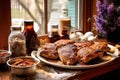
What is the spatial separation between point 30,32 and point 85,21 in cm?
59

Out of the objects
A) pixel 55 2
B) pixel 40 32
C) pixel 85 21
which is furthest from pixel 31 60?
pixel 85 21

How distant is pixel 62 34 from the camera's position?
142 cm

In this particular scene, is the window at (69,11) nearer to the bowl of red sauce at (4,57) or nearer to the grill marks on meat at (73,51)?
the grill marks on meat at (73,51)

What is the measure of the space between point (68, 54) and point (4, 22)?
0.44 meters

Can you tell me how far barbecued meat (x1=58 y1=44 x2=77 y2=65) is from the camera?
104cm

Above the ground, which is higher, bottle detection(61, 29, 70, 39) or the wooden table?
bottle detection(61, 29, 70, 39)

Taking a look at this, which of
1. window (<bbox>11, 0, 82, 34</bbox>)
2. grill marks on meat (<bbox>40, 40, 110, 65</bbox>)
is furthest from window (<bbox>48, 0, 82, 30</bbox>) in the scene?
grill marks on meat (<bbox>40, 40, 110, 65</bbox>)

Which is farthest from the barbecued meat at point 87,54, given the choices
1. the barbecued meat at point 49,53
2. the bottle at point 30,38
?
the bottle at point 30,38

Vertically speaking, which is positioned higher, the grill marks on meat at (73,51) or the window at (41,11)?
the window at (41,11)

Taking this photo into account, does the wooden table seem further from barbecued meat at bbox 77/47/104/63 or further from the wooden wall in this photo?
the wooden wall

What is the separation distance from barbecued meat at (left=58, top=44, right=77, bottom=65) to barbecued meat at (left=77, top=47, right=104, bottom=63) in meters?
0.03

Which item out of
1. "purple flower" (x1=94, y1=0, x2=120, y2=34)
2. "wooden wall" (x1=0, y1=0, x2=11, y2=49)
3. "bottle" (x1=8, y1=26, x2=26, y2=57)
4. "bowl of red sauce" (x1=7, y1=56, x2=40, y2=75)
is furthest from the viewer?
"purple flower" (x1=94, y1=0, x2=120, y2=34)

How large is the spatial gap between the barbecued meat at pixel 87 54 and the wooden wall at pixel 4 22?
44 cm

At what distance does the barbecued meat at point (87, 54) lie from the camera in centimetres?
105
